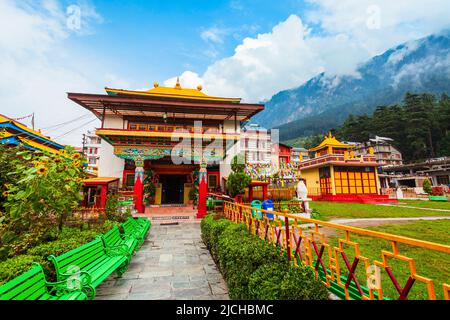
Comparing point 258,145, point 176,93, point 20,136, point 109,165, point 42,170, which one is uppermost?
point 258,145

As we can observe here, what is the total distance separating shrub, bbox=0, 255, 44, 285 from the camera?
2991 mm

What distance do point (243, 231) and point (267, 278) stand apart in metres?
2.22

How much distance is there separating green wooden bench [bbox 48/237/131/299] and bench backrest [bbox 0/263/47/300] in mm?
353

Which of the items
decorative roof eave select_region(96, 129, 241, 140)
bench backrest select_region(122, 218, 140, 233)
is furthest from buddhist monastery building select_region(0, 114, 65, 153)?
bench backrest select_region(122, 218, 140, 233)

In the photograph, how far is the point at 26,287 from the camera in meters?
2.50

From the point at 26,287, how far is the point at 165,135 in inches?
449

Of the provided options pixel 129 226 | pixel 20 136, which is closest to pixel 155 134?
pixel 129 226

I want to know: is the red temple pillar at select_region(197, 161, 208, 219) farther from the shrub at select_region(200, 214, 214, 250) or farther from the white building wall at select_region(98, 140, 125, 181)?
the white building wall at select_region(98, 140, 125, 181)

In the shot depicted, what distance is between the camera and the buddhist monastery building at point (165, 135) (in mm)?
13672

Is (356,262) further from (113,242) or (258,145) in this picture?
(258,145)

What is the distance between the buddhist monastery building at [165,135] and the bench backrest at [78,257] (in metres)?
9.35
